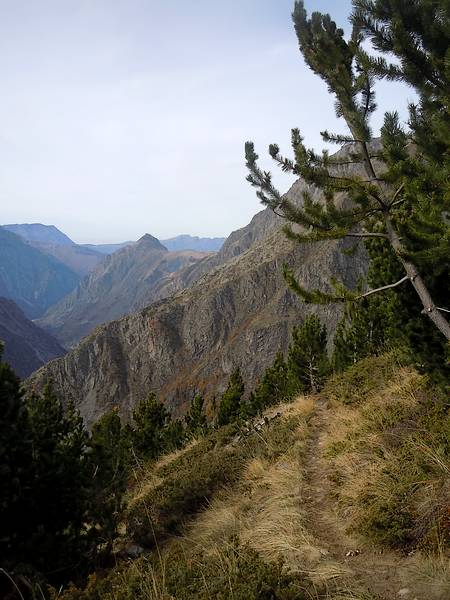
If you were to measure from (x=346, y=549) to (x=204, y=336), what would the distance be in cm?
10559

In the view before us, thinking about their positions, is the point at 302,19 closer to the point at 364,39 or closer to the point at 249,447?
the point at 364,39

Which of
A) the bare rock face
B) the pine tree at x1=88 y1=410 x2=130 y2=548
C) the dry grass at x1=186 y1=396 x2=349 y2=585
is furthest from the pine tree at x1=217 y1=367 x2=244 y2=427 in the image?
the bare rock face

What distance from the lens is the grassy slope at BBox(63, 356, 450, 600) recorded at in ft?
13.7

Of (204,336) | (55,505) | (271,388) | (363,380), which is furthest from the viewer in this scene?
(204,336)

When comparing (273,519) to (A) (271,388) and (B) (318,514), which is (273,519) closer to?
(B) (318,514)

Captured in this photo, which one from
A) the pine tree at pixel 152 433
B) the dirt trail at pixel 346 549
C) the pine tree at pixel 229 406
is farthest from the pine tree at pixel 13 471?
the pine tree at pixel 229 406

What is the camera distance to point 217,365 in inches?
4023

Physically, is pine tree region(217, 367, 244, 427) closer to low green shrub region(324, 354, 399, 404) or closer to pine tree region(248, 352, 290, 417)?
pine tree region(248, 352, 290, 417)

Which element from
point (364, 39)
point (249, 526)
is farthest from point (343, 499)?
point (364, 39)

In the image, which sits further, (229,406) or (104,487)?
(229,406)

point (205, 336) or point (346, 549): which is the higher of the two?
point (346, 549)

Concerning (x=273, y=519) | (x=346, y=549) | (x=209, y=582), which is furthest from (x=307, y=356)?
(x=209, y=582)

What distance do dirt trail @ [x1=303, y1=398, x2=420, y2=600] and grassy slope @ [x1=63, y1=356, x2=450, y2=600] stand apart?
0.02m

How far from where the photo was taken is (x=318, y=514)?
6.05 metres
